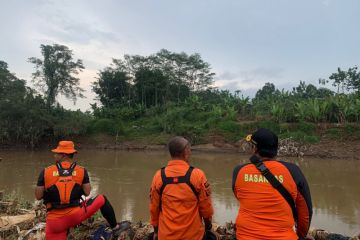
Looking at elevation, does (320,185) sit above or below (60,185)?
below

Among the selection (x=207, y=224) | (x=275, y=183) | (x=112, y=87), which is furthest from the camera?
(x=112, y=87)

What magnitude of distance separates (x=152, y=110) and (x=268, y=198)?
29619 mm

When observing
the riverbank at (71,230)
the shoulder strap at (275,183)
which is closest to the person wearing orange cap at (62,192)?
the riverbank at (71,230)

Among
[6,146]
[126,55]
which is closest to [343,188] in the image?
[6,146]

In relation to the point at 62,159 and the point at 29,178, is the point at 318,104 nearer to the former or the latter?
the point at 29,178

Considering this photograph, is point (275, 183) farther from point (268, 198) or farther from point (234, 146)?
point (234, 146)

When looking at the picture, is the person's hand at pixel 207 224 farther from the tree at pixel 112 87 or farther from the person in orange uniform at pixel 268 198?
the tree at pixel 112 87

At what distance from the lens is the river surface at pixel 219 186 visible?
7.73 m

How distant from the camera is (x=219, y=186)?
456 inches

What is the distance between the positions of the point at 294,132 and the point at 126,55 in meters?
19.7

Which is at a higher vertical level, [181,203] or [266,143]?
[266,143]

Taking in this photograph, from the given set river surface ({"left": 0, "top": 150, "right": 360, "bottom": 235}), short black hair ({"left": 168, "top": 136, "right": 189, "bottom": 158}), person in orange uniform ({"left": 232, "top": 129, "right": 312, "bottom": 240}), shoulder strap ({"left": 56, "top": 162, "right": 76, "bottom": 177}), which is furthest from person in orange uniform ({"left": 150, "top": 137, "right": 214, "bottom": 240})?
river surface ({"left": 0, "top": 150, "right": 360, "bottom": 235})

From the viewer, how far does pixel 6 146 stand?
83.9 feet

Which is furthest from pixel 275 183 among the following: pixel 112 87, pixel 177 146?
pixel 112 87
